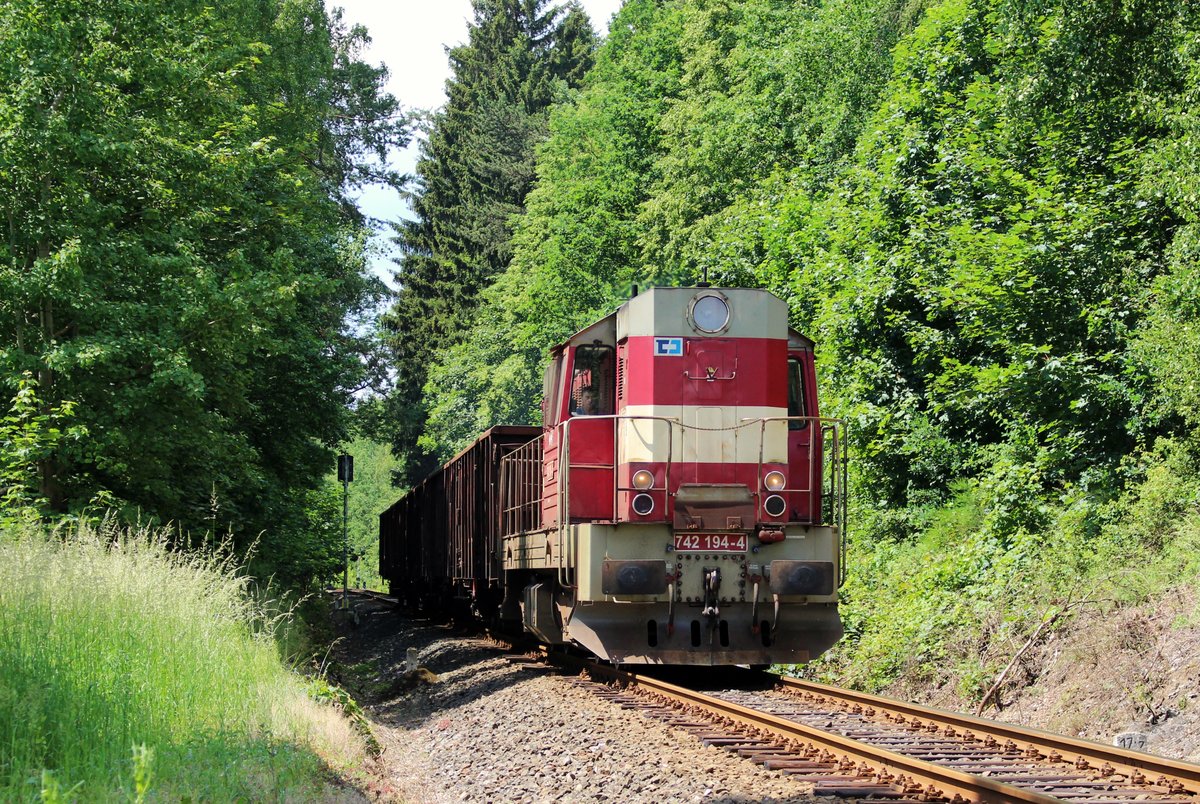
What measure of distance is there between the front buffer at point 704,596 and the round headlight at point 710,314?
2.04m

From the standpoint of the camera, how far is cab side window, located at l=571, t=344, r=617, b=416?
11.5m

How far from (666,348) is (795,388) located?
1437 millimetres

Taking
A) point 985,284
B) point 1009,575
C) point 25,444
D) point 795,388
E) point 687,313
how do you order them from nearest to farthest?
point 687,313 < point 795,388 < point 25,444 < point 1009,575 < point 985,284

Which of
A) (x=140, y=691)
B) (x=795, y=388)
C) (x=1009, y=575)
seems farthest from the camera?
(x=1009, y=575)

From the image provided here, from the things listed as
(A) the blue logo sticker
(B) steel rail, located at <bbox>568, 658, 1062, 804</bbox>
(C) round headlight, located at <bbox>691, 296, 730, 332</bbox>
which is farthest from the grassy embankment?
(A) the blue logo sticker

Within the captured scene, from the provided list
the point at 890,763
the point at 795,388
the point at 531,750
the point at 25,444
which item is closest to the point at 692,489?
the point at 795,388

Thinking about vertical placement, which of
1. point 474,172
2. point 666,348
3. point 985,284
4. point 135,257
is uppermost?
point 474,172

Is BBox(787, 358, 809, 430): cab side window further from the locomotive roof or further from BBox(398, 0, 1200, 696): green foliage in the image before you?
BBox(398, 0, 1200, 696): green foliage

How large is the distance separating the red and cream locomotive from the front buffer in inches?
0.5

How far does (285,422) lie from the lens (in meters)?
21.4

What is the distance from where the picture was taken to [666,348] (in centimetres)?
1094

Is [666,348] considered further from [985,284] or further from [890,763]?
[985,284]

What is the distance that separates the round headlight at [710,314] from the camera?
11070 millimetres

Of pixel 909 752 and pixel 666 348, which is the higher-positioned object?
pixel 666 348
